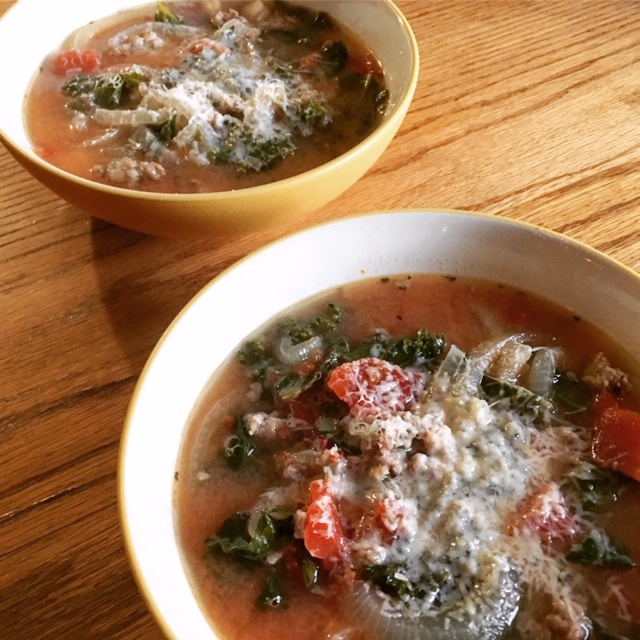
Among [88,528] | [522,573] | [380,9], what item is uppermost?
[380,9]

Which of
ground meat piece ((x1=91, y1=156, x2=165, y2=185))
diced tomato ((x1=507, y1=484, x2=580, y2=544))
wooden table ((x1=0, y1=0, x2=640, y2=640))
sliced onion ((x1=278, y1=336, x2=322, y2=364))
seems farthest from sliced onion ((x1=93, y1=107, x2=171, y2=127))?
diced tomato ((x1=507, y1=484, x2=580, y2=544))

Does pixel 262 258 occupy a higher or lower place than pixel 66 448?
higher

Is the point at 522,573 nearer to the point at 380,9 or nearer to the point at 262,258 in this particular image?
the point at 262,258

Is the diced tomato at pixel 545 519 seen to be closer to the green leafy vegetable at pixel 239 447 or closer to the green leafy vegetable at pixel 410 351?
the green leafy vegetable at pixel 410 351

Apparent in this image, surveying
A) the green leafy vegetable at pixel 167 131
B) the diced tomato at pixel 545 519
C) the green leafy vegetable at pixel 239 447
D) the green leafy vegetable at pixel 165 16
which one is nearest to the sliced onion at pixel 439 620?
the diced tomato at pixel 545 519

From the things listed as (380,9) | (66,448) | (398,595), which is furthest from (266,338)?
(380,9)

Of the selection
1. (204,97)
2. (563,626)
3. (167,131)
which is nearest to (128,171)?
(167,131)

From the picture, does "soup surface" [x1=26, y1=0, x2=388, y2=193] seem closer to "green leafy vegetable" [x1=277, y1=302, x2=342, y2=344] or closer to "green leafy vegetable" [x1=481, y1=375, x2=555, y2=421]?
"green leafy vegetable" [x1=277, y1=302, x2=342, y2=344]
